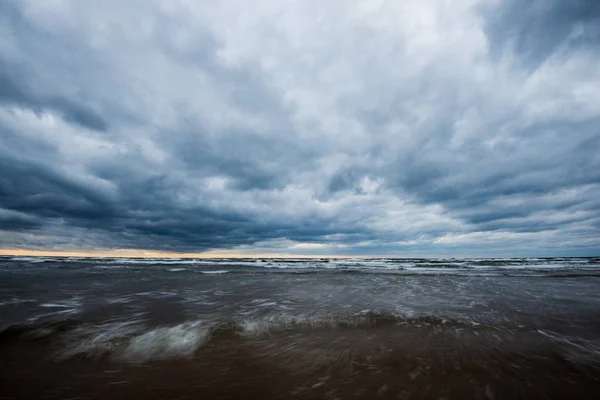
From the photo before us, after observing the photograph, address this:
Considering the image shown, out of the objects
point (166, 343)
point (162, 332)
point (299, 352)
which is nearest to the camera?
point (299, 352)

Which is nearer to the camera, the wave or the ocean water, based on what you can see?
the ocean water

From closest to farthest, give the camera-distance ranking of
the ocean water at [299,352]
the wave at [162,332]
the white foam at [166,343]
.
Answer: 1. the ocean water at [299,352]
2. the white foam at [166,343]
3. the wave at [162,332]

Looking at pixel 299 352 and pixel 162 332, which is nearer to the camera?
pixel 299 352

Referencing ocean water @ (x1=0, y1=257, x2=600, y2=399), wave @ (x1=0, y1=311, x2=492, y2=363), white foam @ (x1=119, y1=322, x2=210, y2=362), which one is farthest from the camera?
wave @ (x1=0, y1=311, x2=492, y2=363)

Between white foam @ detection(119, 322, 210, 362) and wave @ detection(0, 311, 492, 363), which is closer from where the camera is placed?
white foam @ detection(119, 322, 210, 362)

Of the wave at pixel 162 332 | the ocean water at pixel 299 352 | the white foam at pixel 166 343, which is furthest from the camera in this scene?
the wave at pixel 162 332

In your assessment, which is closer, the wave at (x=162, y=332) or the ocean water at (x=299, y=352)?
the ocean water at (x=299, y=352)

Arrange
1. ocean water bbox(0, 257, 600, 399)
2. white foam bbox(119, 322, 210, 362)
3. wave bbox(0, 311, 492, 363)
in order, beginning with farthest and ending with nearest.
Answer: wave bbox(0, 311, 492, 363) < white foam bbox(119, 322, 210, 362) < ocean water bbox(0, 257, 600, 399)

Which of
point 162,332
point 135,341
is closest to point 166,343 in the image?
point 135,341

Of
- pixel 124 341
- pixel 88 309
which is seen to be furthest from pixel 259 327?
pixel 88 309

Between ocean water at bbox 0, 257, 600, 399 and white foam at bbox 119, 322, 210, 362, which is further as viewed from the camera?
white foam at bbox 119, 322, 210, 362

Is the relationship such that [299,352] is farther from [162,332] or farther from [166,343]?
[162,332]

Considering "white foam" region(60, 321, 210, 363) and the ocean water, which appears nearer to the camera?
the ocean water

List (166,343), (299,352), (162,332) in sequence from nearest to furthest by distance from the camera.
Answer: (299,352), (166,343), (162,332)
